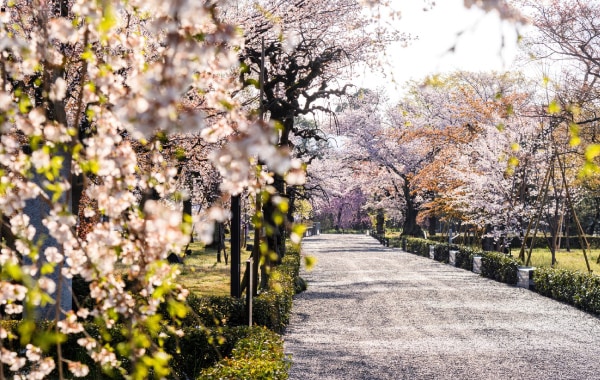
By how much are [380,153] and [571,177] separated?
14435 mm

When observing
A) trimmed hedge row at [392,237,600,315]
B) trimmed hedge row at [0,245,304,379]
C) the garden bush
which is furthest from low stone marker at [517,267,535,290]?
trimmed hedge row at [0,245,304,379]

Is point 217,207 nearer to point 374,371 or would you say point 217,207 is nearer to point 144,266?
point 144,266

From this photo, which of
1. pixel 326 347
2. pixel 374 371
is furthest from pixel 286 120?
pixel 374 371

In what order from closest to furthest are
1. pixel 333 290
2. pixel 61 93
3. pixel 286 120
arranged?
pixel 61 93
pixel 286 120
pixel 333 290

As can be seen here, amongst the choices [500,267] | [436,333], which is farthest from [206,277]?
[436,333]

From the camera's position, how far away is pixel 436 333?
12.6 m

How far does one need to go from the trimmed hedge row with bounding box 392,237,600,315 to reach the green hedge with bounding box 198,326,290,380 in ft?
31.2

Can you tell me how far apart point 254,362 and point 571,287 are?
39.4 ft

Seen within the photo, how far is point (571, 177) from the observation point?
3173 centimetres

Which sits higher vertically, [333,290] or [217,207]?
[217,207]

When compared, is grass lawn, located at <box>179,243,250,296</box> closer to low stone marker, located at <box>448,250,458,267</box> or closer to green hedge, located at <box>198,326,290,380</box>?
green hedge, located at <box>198,326,290,380</box>

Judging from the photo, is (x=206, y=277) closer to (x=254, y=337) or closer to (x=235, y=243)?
(x=235, y=243)

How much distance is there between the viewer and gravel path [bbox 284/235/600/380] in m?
9.80

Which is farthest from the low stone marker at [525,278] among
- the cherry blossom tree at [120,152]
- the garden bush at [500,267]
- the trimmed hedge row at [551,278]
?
the cherry blossom tree at [120,152]
